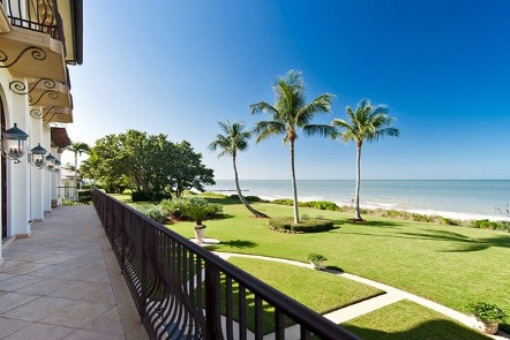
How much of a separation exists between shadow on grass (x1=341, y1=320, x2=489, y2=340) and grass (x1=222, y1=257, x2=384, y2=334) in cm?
87

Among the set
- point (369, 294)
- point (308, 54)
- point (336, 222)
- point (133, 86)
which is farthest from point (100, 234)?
point (308, 54)

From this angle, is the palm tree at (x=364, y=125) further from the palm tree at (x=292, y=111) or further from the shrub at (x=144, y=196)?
the shrub at (x=144, y=196)

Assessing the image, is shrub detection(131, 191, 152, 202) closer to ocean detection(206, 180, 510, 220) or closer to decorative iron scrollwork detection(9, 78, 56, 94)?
ocean detection(206, 180, 510, 220)

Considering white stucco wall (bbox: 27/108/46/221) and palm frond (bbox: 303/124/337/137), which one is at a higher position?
palm frond (bbox: 303/124/337/137)

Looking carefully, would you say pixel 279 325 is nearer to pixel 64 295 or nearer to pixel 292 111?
pixel 64 295

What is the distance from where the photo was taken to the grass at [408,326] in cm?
448

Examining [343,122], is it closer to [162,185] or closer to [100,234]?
[100,234]

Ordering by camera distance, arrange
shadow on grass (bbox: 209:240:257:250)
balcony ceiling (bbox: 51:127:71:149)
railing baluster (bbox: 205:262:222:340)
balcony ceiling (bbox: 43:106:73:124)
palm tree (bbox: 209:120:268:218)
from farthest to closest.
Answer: palm tree (bbox: 209:120:268:218)
balcony ceiling (bbox: 51:127:71:149)
shadow on grass (bbox: 209:240:257:250)
balcony ceiling (bbox: 43:106:73:124)
railing baluster (bbox: 205:262:222:340)

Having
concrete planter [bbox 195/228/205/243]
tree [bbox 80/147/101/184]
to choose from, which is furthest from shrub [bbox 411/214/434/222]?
tree [bbox 80/147/101/184]

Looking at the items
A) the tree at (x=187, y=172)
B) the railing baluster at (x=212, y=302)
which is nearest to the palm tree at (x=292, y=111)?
the railing baluster at (x=212, y=302)

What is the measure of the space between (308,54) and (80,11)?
52.4 feet

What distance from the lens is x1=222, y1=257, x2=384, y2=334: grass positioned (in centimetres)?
549

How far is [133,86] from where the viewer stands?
1587 centimetres

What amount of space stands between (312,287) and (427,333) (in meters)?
2.41
